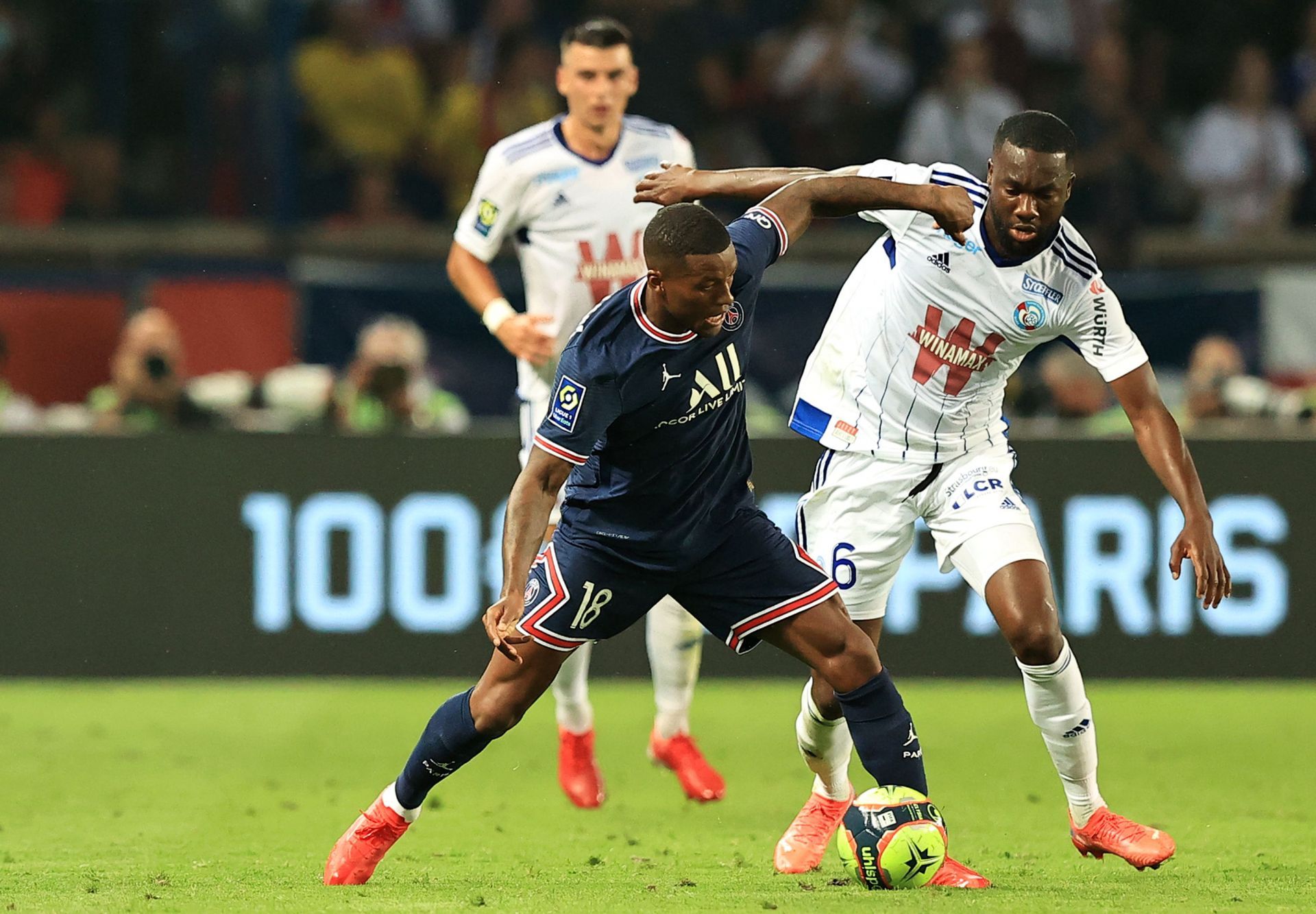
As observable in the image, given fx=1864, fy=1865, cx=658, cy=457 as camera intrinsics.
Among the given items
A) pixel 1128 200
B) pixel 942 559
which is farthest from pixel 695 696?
pixel 1128 200

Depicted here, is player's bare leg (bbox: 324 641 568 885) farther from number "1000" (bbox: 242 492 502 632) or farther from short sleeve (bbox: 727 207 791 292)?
number "1000" (bbox: 242 492 502 632)

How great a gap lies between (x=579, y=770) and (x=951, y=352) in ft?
7.52

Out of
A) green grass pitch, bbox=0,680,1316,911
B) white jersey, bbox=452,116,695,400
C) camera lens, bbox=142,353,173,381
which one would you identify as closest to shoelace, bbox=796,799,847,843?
green grass pitch, bbox=0,680,1316,911

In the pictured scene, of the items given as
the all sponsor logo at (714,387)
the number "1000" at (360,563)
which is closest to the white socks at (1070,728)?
the all sponsor logo at (714,387)

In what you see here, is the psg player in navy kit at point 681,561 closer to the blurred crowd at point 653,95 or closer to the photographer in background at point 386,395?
the photographer in background at point 386,395

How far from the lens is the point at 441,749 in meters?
5.36

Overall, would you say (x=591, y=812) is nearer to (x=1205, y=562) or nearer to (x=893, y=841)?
(x=893, y=841)

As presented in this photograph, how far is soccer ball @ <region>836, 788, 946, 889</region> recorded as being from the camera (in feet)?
16.9

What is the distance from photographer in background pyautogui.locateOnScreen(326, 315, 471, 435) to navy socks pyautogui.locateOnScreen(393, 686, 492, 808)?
14.6 ft

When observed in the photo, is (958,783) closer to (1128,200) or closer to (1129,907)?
(1129,907)

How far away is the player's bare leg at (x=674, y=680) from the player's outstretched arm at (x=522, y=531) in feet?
7.26

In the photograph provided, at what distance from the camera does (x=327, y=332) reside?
471 inches

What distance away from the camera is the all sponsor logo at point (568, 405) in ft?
16.6

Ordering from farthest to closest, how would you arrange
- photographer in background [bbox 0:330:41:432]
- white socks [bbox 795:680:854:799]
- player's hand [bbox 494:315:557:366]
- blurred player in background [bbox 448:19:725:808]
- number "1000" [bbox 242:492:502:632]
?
photographer in background [bbox 0:330:41:432] → number "1000" [bbox 242:492:502:632] → blurred player in background [bbox 448:19:725:808] → player's hand [bbox 494:315:557:366] → white socks [bbox 795:680:854:799]
